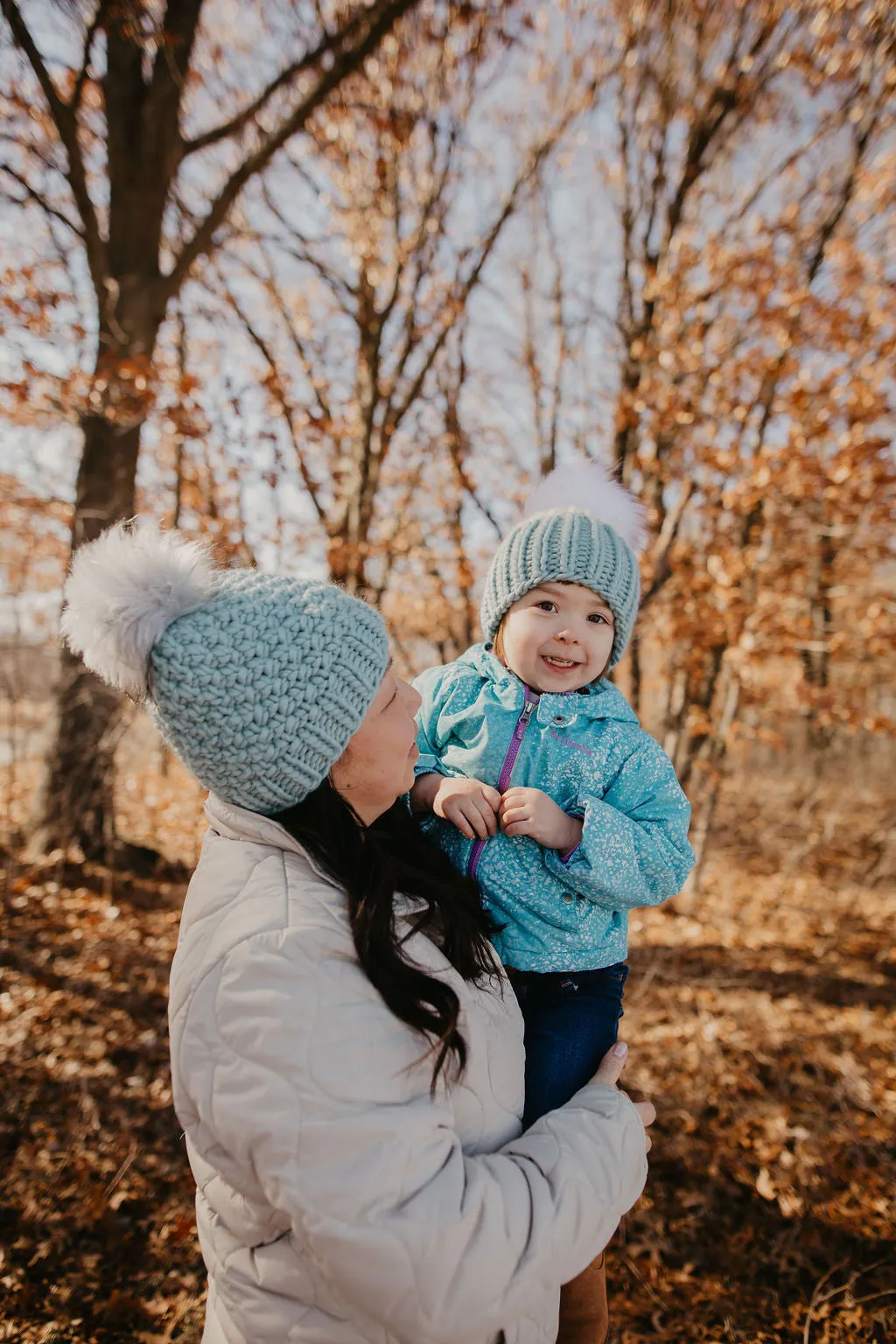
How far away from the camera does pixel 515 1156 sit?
1323 mm

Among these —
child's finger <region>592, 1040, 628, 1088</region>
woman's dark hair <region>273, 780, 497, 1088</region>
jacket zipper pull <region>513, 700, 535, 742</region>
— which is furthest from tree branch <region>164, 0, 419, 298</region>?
child's finger <region>592, 1040, 628, 1088</region>

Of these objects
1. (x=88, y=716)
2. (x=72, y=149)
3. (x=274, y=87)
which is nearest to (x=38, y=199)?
(x=72, y=149)

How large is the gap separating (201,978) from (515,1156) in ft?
2.27

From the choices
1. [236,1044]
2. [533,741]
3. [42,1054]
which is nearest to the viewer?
[236,1044]

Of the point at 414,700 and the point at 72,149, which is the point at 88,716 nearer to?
the point at 72,149

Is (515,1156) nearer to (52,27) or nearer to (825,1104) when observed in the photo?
(825,1104)

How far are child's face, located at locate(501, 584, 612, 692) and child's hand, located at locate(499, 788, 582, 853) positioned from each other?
1.29 ft

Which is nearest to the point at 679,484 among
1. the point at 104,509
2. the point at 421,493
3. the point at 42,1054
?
the point at 421,493

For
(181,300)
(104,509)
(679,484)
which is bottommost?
(104,509)

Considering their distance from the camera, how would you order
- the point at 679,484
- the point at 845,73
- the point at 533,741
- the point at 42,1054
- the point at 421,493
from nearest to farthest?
1. the point at 533,741
2. the point at 42,1054
3. the point at 845,73
4. the point at 679,484
5. the point at 421,493

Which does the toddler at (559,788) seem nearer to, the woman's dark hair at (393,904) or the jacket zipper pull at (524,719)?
the jacket zipper pull at (524,719)

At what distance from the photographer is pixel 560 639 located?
6.60 feet

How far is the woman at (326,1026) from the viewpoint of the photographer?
1105mm

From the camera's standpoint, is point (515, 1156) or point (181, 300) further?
point (181, 300)
